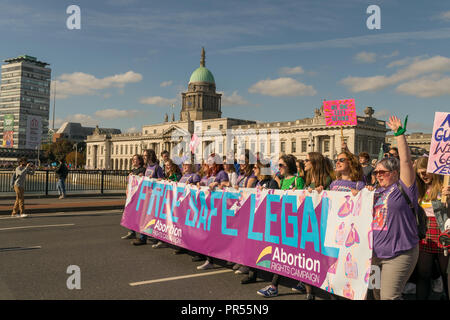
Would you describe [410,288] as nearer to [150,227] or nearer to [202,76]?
[150,227]

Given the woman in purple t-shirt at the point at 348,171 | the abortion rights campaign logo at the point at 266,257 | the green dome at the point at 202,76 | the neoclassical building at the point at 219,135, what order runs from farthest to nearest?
the green dome at the point at 202,76, the neoclassical building at the point at 219,135, the abortion rights campaign logo at the point at 266,257, the woman in purple t-shirt at the point at 348,171

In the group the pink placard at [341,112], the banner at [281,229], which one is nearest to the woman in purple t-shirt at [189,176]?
the banner at [281,229]

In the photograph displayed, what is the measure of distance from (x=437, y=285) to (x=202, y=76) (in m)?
117

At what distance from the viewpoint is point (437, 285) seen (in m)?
4.89

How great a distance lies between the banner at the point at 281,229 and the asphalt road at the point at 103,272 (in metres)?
0.42

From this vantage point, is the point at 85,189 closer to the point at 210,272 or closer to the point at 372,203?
the point at 210,272

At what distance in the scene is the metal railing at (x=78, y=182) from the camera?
69.6ft

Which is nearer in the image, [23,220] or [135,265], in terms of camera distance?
[135,265]

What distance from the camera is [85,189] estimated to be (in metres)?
23.6

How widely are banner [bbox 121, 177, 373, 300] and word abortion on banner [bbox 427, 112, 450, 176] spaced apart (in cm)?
118

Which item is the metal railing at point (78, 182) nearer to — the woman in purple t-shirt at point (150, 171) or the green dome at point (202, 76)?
the woman in purple t-shirt at point (150, 171)
